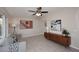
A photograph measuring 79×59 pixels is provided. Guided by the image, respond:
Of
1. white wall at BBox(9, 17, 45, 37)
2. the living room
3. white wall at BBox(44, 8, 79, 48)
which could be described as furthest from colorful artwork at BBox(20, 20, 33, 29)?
white wall at BBox(44, 8, 79, 48)

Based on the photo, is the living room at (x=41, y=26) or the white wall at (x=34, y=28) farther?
the white wall at (x=34, y=28)

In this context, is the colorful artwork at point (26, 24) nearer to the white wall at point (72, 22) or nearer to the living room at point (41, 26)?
the living room at point (41, 26)

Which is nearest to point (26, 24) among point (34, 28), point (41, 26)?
point (34, 28)

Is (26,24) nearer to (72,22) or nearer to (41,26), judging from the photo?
(41,26)

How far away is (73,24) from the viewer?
14.0 feet

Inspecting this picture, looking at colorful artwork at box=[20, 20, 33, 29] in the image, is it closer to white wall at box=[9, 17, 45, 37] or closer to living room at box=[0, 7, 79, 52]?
living room at box=[0, 7, 79, 52]

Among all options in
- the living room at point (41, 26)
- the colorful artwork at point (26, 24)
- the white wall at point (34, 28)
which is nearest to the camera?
the living room at point (41, 26)

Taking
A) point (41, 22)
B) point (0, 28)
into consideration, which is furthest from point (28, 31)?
point (0, 28)

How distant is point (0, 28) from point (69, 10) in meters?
3.84

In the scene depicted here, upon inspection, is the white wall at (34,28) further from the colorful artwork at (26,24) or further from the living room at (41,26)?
the colorful artwork at (26,24)

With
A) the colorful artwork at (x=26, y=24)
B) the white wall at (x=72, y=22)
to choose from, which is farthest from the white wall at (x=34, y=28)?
the white wall at (x=72, y=22)

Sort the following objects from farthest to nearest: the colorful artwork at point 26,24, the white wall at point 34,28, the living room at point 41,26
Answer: the colorful artwork at point 26,24
the white wall at point 34,28
the living room at point 41,26

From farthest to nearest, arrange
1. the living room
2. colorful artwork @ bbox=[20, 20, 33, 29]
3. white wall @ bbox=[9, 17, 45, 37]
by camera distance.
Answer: colorful artwork @ bbox=[20, 20, 33, 29], white wall @ bbox=[9, 17, 45, 37], the living room
